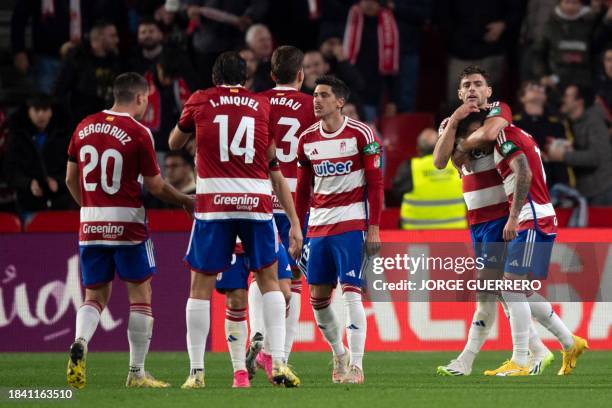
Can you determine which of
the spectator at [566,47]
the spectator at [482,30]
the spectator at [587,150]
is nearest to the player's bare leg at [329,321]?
the spectator at [587,150]

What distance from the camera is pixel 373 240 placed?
32.2 feet

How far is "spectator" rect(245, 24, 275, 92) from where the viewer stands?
1639 centimetres

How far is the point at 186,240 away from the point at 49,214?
171 centimetres

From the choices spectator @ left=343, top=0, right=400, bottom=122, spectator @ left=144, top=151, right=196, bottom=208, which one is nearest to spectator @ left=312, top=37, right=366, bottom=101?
spectator @ left=343, top=0, right=400, bottom=122

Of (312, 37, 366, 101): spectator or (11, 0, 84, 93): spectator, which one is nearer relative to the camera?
(312, 37, 366, 101): spectator

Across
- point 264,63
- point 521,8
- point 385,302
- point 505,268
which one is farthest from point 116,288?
point 521,8

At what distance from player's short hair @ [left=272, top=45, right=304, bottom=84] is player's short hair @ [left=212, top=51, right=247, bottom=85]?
130 centimetres

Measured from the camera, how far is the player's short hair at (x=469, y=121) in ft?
34.1

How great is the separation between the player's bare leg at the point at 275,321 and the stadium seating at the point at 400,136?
830 centimetres

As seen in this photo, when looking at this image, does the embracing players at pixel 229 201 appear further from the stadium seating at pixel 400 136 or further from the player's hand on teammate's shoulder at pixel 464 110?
the stadium seating at pixel 400 136

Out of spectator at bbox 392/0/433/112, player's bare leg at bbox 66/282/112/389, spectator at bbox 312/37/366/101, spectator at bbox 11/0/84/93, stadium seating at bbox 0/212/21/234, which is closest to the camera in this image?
player's bare leg at bbox 66/282/112/389

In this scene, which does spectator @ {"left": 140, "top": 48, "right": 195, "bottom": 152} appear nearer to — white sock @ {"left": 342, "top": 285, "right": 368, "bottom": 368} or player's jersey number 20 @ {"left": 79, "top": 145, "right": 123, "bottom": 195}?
player's jersey number 20 @ {"left": 79, "top": 145, "right": 123, "bottom": 195}

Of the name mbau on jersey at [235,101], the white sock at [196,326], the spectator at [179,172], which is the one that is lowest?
the spectator at [179,172]

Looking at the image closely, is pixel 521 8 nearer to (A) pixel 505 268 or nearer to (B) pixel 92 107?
(B) pixel 92 107
